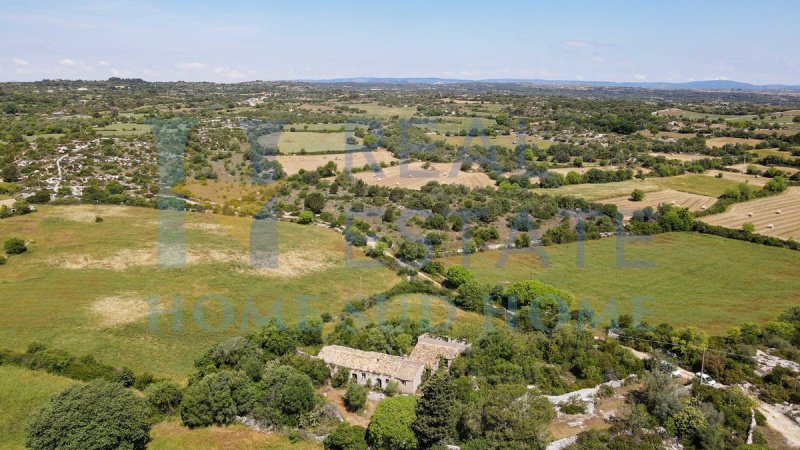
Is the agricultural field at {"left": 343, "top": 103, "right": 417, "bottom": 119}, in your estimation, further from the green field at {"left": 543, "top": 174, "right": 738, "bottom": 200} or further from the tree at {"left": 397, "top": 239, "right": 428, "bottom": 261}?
the tree at {"left": 397, "top": 239, "right": 428, "bottom": 261}

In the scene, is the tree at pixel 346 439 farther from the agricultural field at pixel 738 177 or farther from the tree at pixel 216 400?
the agricultural field at pixel 738 177

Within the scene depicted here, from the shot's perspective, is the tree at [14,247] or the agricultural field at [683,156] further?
the agricultural field at [683,156]

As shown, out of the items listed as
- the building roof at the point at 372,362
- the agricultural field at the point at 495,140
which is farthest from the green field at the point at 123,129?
the building roof at the point at 372,362

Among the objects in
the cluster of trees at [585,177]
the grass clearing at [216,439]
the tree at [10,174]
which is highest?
the tree at [10,174]

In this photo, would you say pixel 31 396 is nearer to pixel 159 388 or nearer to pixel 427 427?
pixel 159 388

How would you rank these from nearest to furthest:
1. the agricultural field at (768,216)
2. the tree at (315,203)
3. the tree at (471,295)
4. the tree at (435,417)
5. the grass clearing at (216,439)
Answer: the tree at (435,417)
the grass clearing at (216,439)
the tree at (471,295)
the agricultural field at (768,216)
the tree at (315,203)
